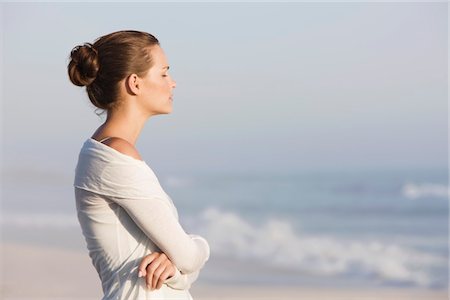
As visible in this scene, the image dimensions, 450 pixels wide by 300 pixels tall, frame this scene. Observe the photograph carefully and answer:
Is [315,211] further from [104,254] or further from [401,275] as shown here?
[104,254]

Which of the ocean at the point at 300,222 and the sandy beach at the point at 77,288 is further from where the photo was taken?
the ocean at the point at 300,222

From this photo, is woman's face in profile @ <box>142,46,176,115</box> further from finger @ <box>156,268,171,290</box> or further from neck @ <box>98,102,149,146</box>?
finger @ <box>156,268,171,290</box>

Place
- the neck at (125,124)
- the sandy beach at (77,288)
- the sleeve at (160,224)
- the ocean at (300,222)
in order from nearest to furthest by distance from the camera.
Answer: the sleeve at (160,224)
the neck at (125,124)
the sandy beach at (77,288)
the ocean at (300,222)

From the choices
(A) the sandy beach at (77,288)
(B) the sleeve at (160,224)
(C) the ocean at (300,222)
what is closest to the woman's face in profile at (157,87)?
(B) the sleeve at (160,224)

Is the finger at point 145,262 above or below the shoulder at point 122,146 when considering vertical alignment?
below

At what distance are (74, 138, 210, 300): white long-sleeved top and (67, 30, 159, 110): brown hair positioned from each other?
163 millimetres

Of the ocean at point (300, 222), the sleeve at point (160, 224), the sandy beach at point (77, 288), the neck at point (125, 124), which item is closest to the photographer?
the sleeve at point (160, 224)

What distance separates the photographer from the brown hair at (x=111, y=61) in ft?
7.33

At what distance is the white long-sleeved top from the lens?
2100 millimetres

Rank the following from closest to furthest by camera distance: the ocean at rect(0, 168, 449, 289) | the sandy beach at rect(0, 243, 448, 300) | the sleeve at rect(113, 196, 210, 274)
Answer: the sleeve at rect(113, 196, 210, 274) < the sandy beach at rect(0, 243, 448, 300) < the ocean at rect(0, 168, 449, 289)

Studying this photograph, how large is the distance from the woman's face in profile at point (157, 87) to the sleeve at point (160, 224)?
0.28 meters

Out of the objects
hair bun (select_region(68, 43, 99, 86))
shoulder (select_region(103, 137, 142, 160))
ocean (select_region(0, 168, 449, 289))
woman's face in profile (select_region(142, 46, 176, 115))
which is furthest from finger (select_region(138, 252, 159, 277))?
ocean (select_region(0, 168, 449, 289))

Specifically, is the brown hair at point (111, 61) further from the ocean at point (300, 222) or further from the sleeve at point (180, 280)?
the ocean at point (300, 222)

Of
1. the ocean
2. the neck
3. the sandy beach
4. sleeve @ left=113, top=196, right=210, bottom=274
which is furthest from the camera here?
the ocean
